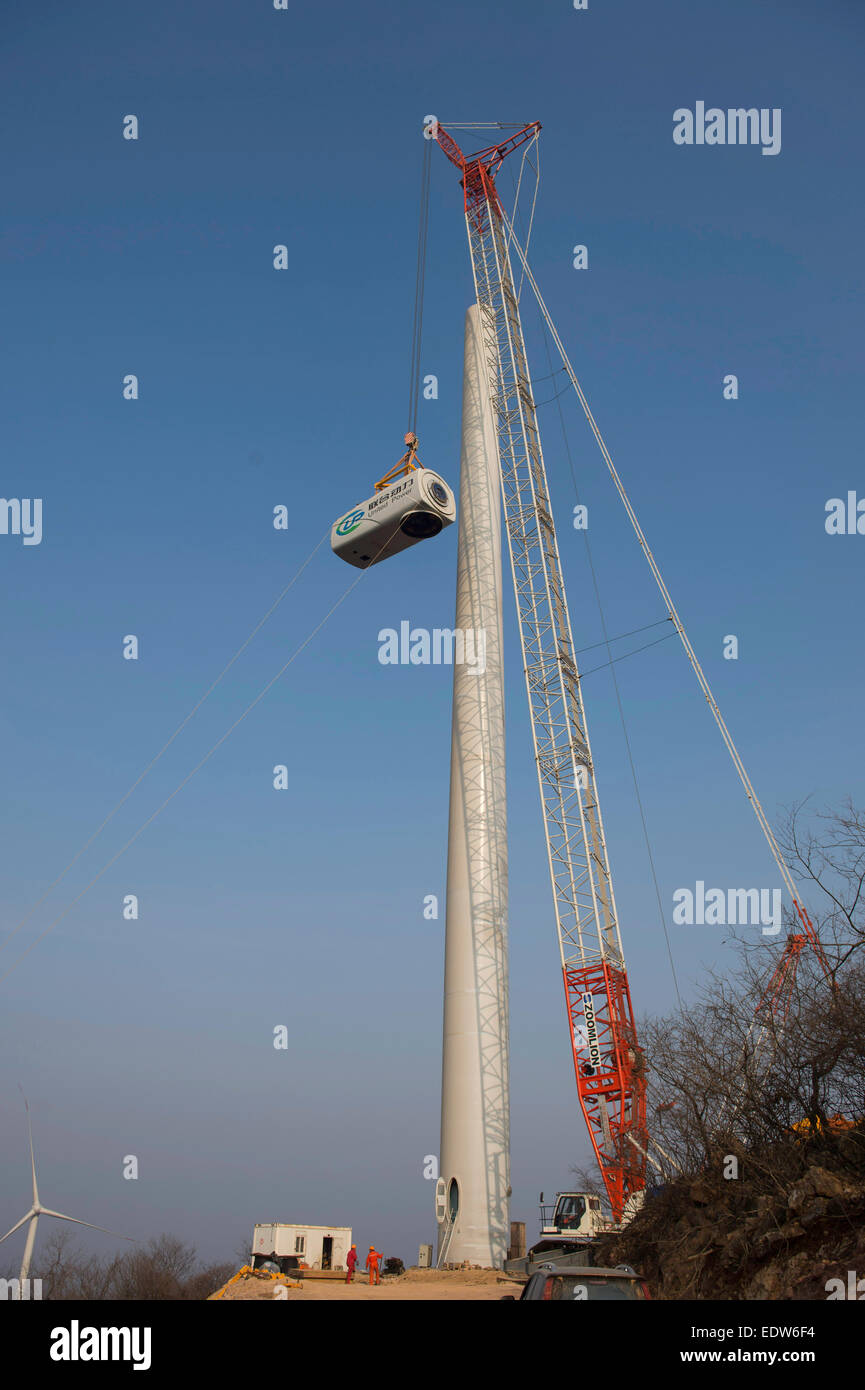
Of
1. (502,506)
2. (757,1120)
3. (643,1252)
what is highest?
(502,506)

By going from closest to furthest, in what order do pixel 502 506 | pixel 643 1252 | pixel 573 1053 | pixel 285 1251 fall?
pixel 643 1252
pixel 285 1251
pixel 573 1053
pixel 502 506

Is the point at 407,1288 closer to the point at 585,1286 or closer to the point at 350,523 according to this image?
the point at 585,1286

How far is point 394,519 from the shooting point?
128 ft

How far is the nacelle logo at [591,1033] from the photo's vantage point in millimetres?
45031

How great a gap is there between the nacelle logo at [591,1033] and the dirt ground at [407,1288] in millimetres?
11030

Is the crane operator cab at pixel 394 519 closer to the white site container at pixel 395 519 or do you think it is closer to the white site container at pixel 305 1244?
the white site container at pixel 395 519

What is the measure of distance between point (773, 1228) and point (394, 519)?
2802 centimetres

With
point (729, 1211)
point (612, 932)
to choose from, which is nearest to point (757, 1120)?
point (729, 1211)

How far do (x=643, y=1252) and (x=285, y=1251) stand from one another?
16965 millimetres

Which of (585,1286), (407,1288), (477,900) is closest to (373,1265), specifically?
(407,1288)
